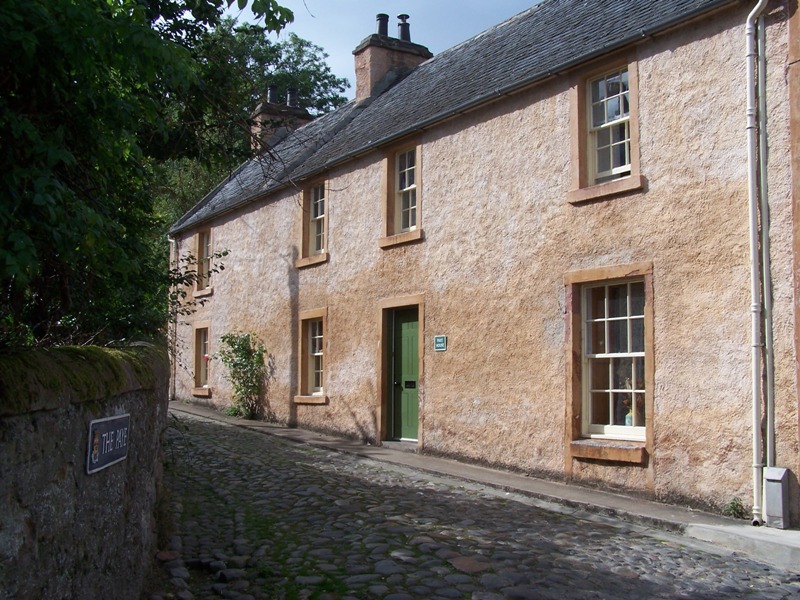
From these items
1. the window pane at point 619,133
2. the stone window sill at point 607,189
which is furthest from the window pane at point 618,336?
the window pane at point 619,133

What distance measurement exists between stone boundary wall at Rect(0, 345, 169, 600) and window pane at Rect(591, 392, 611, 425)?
6.42 metres

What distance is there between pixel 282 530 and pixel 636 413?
4.51m

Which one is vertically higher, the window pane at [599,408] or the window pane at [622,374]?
the window pane at [622,374]

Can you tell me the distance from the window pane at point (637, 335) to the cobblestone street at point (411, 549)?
2225mm

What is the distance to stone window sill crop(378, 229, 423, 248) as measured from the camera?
1289cm

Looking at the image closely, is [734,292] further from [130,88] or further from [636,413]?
[130,88]

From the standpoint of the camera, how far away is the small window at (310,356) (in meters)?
16.1

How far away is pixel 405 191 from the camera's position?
1360cm

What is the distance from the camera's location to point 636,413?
9.48 metres

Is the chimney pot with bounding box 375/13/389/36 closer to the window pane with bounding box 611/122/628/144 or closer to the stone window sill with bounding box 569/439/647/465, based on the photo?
the window pane with bounding box 611/122/628/144

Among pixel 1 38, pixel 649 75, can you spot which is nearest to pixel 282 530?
pixel 1 38

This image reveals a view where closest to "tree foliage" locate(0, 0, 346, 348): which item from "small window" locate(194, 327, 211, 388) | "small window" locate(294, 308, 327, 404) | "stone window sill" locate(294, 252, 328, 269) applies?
"stone window sill" locate(294, 252, 328, 269)

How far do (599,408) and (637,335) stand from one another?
1097mm

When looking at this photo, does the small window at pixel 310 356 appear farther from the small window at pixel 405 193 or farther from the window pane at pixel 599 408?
the window pane at pixel 599 408
